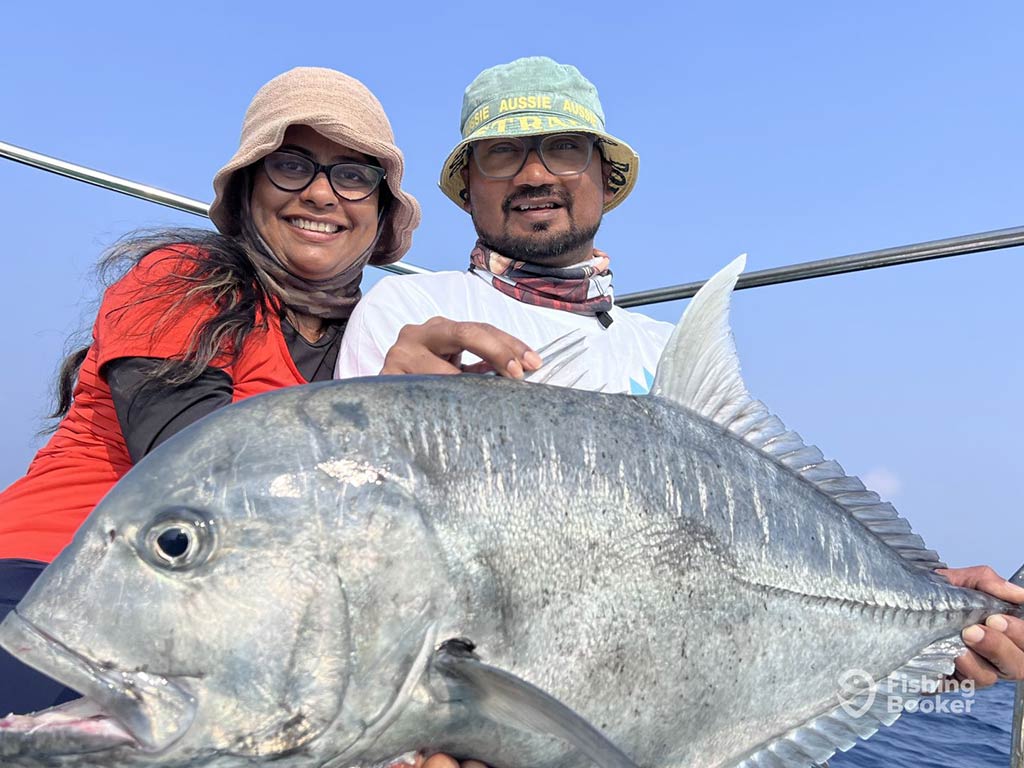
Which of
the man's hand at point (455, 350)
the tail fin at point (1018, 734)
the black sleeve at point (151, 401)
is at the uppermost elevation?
the man's hand at point (455, 350)

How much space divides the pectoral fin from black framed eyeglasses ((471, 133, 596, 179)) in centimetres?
238

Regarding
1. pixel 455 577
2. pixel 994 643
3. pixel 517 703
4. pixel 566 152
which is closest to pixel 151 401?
pixel 455 577

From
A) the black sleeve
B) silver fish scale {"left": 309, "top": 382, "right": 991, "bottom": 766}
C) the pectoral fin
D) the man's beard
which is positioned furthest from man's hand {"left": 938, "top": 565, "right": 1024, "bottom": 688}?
the black sleeve

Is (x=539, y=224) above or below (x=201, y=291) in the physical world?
above

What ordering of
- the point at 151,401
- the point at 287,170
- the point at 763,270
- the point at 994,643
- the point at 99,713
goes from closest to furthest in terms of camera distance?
the point at 99,713 < the point at 151,401 < the point at 994,643 < the point at 287,170 < the point at 763,270

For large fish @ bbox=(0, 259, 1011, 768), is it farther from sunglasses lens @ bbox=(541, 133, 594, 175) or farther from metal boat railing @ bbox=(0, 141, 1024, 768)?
metal boat railing @ bbox=(0, 141, 1024, 768)

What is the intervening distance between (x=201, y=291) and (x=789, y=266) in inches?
112

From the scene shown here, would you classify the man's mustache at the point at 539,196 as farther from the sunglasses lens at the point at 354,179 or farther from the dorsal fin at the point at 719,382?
the dorsal fin at the point at 719,382

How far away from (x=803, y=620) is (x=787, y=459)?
405 millimetres

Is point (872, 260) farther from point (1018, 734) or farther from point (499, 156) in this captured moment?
point (1018, 734)

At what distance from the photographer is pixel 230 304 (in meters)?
2.68

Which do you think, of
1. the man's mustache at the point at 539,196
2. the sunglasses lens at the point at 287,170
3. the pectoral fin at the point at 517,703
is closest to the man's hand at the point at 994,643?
the pectoral fin at the point at 517,703

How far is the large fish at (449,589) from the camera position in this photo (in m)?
1.42

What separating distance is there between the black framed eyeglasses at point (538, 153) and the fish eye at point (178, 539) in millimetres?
2357
